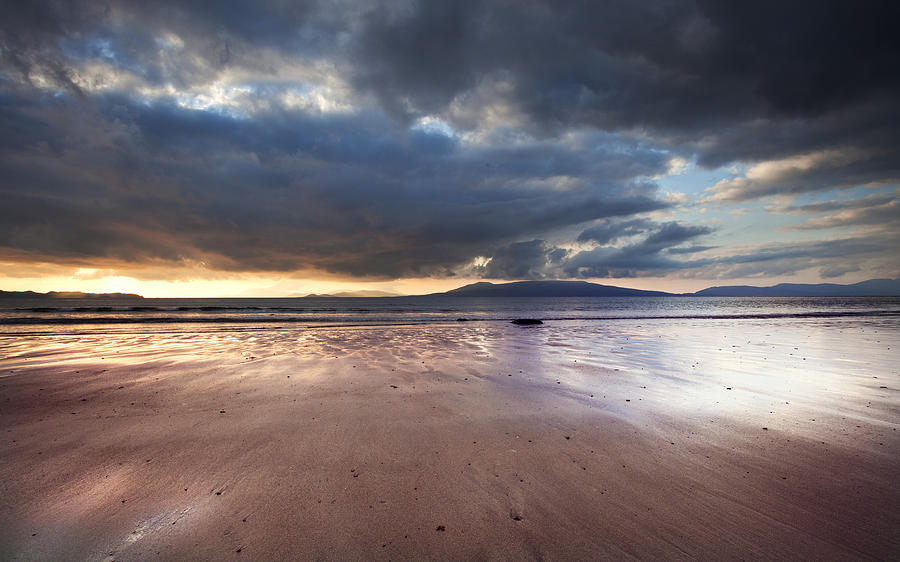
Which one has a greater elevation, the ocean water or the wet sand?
the ocean water

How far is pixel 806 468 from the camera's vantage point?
4.22m

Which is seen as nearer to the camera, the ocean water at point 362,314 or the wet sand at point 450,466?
the wet sand at point 450,466

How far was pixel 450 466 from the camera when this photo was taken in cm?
431

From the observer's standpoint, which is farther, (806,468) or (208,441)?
(208,441)

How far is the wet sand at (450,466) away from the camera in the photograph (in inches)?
118

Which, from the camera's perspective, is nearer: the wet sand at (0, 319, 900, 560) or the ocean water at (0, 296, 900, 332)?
the wet sand at (0, 319, 900, 560)

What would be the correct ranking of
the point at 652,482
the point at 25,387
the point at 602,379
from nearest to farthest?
the point at 652,482, the point at 25,387, the point at 602,379

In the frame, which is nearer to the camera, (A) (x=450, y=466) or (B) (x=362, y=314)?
(A) (x=450, y=466)

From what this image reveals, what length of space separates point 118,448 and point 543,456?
5756 mm

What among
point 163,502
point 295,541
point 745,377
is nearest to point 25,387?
point 163,502

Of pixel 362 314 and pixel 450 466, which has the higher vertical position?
pixel 362 314

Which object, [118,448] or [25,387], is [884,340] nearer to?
[118,448]

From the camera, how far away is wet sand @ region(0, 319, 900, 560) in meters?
2.99

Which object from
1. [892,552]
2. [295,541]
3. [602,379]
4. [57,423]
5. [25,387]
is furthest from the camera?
[602,379]
